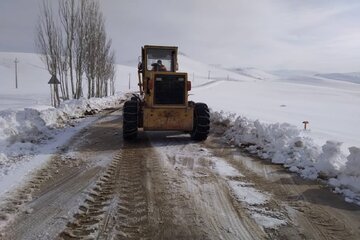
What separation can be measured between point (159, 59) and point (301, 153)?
620 cm

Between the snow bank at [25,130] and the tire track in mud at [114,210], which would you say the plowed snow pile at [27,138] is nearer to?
the snow bank at [25,130]

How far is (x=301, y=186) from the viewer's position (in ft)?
21.4

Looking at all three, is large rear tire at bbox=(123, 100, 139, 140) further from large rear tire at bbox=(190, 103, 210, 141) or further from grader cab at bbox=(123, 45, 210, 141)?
large rear tire at bbox=(190, 103, 210, 141)

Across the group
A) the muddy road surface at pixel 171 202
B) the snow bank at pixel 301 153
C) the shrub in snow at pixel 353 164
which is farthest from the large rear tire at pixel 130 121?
the shrub in snow at pixel 353 164

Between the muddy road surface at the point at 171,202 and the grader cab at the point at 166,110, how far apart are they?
84.8 inches

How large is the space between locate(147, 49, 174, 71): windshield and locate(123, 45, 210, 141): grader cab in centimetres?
113

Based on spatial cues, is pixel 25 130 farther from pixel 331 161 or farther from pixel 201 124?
pixel 331 161

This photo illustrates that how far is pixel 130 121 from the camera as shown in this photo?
1056cm

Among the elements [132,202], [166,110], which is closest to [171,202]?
[132,202]

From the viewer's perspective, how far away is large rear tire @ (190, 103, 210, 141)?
10.8 meters

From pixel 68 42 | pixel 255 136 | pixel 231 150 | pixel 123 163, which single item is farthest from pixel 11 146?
pixel 68 42

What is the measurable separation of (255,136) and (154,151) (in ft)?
9.53

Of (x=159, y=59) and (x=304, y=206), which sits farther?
(x=159, y=59)

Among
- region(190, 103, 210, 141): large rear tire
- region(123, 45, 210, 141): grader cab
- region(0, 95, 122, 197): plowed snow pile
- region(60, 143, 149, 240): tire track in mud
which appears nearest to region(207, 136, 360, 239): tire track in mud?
region(60, 143, 149, 240): tire track in mud
